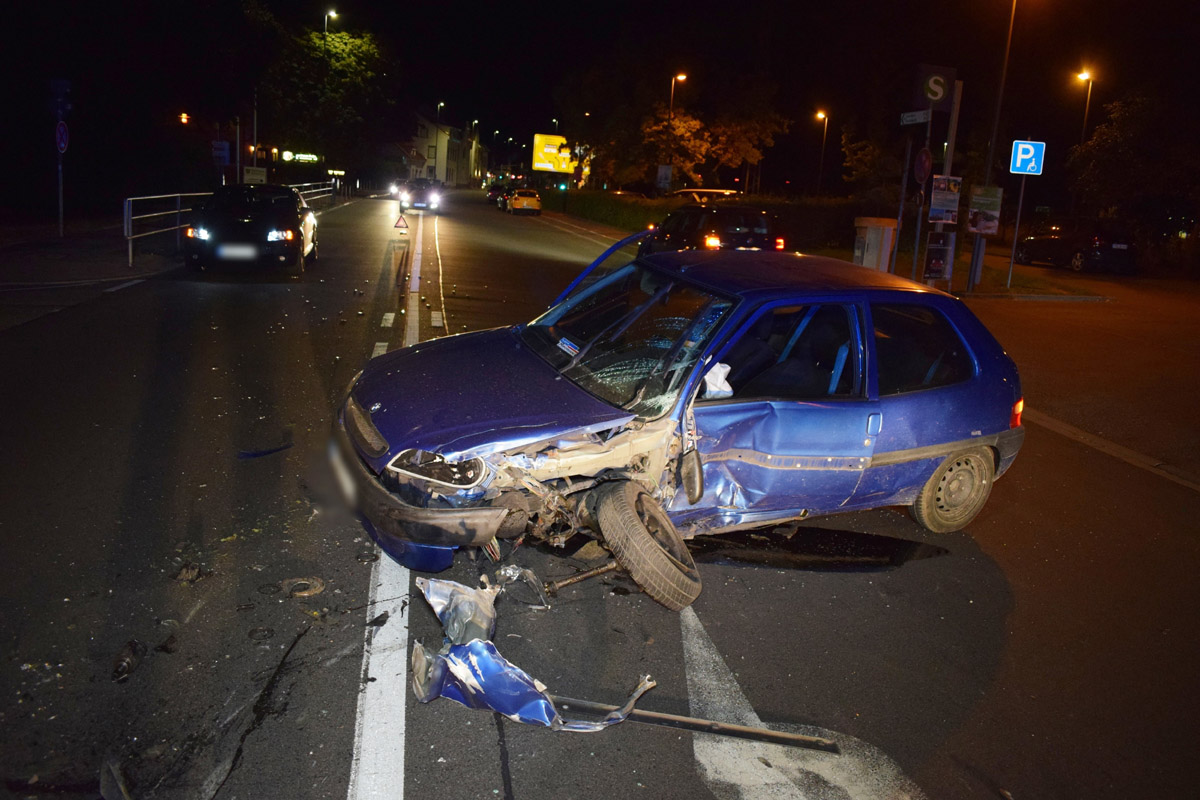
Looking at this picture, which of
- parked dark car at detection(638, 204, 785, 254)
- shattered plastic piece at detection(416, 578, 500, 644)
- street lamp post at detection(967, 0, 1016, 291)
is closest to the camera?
shattered plastic piece at detection(416, 578, 500, 644)

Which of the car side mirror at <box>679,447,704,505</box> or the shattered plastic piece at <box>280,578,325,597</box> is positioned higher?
the car side mirror at <box>679,447,704,505</box>

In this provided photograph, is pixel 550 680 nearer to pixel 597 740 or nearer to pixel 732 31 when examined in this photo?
pixel 597 740

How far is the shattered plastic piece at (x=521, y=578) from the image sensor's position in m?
4.43

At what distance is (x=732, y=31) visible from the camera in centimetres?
5119

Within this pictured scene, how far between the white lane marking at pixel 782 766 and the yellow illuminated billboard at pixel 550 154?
263 feet

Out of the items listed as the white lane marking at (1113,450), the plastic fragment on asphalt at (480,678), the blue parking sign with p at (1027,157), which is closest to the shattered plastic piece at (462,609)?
the plastic fragment on asphalt at (480,678)

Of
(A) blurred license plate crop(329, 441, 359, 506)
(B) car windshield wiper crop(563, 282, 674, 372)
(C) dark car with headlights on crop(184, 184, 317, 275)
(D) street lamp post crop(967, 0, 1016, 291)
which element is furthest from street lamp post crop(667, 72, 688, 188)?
(A) blurred license plate crop(329, 441, 359, 506)

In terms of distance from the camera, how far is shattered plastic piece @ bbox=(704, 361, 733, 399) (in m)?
4.77

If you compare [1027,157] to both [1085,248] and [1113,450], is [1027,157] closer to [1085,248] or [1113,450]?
[1085,248]

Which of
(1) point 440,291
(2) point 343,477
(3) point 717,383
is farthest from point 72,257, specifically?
(3) point 717,383

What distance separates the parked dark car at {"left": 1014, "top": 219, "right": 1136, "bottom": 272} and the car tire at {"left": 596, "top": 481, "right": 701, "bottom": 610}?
1116 inches

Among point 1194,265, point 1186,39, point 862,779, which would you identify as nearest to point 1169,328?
point 862,779

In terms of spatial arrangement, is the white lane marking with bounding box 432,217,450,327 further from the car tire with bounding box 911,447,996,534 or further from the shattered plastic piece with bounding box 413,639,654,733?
the shattered plastic piece with bounding box 413,639,654,733

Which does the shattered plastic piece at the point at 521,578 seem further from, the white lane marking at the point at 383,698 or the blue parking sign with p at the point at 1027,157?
the blue parking sign with p at the point at 1027,157
